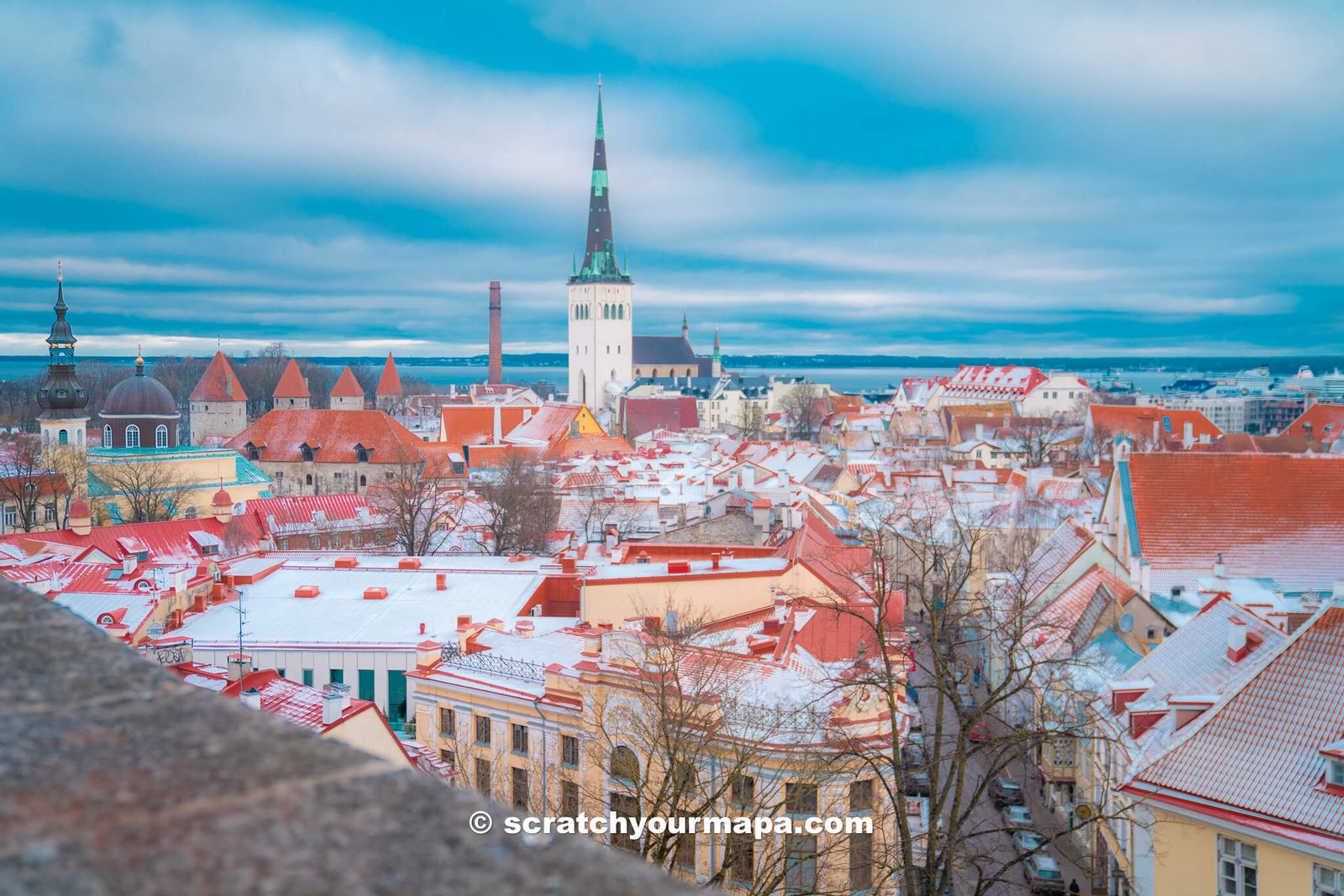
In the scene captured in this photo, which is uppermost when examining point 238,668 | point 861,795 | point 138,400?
point 138,400

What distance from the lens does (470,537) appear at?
40.3m

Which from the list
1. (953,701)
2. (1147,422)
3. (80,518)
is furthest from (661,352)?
(953,701)

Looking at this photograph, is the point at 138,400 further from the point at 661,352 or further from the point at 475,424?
the point at 661,352

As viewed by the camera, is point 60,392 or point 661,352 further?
point 661,352

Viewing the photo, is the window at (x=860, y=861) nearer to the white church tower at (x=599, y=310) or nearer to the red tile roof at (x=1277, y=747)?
the red tile roof at (x=1277, y=747)

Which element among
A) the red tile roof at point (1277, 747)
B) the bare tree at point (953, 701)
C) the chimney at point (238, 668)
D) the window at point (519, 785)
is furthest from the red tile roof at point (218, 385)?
the red tile roof at point (1277, 747)

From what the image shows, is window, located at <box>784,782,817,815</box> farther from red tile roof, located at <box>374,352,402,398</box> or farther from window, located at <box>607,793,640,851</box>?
red tile roof, located at <box>374,352,402,398</box>

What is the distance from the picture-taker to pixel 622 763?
14695 millimetres

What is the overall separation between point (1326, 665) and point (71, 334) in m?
58.1

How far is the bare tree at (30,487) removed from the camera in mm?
45406

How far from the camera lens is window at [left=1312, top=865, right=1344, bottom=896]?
1245cm

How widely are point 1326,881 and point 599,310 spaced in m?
103

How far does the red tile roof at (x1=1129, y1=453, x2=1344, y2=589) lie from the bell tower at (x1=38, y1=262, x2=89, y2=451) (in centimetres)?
4935

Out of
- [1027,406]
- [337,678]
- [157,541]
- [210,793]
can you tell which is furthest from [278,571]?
[1027,406]
